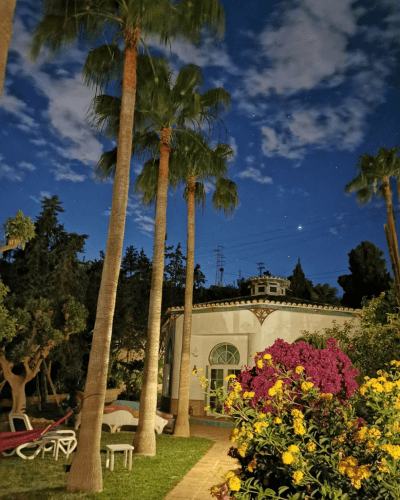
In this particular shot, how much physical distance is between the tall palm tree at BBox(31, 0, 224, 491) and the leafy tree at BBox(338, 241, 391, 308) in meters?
29.3

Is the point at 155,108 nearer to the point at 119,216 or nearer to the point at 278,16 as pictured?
the point at 119,216

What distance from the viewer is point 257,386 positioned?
16.4ft

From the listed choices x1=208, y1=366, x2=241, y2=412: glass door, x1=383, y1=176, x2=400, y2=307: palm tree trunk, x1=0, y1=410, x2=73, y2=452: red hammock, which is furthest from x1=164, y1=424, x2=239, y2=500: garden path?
x1=383, y1=176, x2=400, y2=307: palm tree trunk

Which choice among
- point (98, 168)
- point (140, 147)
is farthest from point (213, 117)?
point (98, 168)

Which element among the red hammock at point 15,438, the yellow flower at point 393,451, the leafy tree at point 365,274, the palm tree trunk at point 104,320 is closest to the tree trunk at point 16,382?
the red hammock at point 15,438

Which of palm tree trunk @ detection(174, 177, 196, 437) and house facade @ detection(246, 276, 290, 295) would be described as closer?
palm tree trunk @ detection(174, 177, 196, 437)

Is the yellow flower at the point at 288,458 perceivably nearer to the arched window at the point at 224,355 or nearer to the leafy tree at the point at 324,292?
the arched window at the point at 224,355

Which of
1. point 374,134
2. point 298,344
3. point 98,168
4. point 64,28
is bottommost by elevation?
point 298,344

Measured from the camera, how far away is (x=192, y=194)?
46.2 feet

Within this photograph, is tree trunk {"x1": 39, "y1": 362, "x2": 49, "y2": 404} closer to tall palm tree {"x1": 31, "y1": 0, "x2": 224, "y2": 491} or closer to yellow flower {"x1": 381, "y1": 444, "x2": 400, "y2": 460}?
tall palm tree {"x1": 31, "y1": 0, "x2": 224, "y2": 491}

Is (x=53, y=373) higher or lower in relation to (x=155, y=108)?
lower

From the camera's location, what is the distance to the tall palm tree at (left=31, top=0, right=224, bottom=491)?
6.29 m

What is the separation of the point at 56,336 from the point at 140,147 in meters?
7.08

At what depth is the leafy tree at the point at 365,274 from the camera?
3275 centimetres
